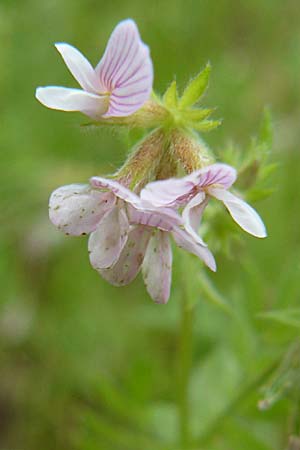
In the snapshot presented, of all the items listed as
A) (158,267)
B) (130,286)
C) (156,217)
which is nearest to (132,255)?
(158,267)

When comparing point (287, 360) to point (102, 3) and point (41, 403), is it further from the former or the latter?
point (102, 3)

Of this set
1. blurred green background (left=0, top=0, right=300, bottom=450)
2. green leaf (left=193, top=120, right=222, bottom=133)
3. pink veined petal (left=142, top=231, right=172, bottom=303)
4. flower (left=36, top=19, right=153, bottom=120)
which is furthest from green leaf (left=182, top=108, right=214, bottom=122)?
blurred green background (left=0, top=0, right=300, bottom=450)

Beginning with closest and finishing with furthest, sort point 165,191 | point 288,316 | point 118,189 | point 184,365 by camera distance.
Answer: point 165,191, point 118,189, point 288,316, point 184,365

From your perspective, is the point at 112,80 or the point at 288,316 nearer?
the point at 112,80

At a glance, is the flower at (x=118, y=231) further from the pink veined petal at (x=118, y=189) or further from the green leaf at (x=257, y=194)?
the green leaf at (x=257, y=194)

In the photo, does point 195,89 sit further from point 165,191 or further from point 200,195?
point 165,191

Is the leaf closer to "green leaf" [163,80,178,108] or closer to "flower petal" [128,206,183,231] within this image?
"flower petal" [128,206,183,231]

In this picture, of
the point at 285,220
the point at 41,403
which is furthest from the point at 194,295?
the point at 285,220
